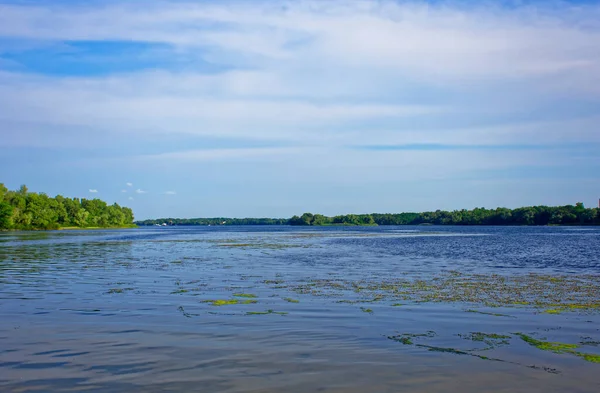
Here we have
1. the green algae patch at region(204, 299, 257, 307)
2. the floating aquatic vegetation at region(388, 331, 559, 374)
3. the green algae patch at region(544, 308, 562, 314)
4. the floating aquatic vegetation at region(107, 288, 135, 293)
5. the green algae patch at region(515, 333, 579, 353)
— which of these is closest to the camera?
the floating aquatic vegetation at region(388, 331, 559, 374)

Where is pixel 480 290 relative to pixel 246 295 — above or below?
above

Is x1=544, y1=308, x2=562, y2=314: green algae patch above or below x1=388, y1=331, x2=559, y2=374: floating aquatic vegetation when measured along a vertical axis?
above

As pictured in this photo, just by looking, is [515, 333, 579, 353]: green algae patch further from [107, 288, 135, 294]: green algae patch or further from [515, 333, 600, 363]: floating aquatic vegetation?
[107, 288, 135, 294]: green algae patch

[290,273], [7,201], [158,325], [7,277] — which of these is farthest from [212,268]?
[7,201]

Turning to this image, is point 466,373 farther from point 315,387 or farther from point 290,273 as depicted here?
point 290,273

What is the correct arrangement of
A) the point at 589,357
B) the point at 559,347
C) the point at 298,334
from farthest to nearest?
the point at 298,334, the point at 559,347, the point at 589,357

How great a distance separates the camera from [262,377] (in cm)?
1014

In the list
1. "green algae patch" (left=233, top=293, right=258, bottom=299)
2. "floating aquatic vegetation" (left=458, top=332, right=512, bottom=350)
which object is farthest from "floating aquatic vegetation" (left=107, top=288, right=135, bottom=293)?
"floating aquatic vegetation" (left=458, top=332, right=512, bottom=350)

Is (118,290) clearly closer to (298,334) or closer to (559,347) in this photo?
(298,334)

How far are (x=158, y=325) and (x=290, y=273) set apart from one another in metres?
15.5

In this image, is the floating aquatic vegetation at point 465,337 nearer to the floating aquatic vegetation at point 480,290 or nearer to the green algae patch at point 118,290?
the floating aquatic vegetation at point 480,290

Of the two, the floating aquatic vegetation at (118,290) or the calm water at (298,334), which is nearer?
the calm water at (298,334)

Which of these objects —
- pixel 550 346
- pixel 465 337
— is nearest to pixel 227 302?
pixel 465 337

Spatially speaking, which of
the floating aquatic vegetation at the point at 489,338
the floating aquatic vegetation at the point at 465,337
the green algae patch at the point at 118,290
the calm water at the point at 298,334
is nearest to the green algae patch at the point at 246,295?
the calm water at the point at 298,334
